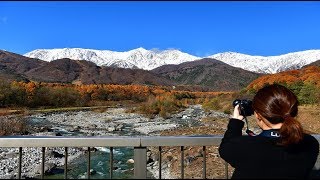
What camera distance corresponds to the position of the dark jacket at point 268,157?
2.13 m

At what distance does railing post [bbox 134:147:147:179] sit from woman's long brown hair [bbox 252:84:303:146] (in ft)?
3.91

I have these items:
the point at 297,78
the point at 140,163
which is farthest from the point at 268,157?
the point at 297,78

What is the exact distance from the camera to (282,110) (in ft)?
7.22

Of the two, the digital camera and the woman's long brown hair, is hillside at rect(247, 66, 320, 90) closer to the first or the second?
the digital camera

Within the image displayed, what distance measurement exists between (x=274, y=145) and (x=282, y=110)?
0.18m

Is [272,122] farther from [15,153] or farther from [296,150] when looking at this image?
[15,153]

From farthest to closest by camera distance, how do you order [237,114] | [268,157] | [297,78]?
[297,78], [237,114], [268,157]

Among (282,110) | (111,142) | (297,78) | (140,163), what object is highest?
(297,78)

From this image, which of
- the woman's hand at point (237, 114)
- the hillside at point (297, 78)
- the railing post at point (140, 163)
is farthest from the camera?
the hillside at point (297, 78)

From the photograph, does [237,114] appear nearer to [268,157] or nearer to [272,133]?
[272,133]

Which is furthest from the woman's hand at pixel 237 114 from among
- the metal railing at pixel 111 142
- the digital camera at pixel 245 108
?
the metal railing at pixel 111 142

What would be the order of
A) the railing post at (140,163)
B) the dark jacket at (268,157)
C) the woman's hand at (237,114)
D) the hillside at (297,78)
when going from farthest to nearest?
the hillside at (297,78)
the railing post at (140,163)
the woman's hand at (237,114)
the dark jacket at (268,157)

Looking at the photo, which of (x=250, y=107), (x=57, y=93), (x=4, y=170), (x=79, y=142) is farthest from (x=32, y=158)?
(x=57, y=93)

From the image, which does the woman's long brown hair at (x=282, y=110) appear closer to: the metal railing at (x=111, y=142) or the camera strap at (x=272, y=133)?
the camera strap at (x=272, y=133)
